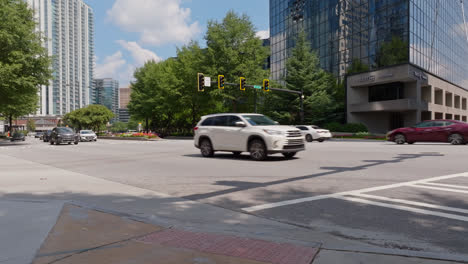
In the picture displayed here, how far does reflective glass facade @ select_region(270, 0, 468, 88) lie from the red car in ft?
79.7

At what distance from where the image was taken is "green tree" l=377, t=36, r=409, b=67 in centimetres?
4162

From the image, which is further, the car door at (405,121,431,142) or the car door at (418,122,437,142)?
the car door at (405,121,431,142)

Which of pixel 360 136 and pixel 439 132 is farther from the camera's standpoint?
pixel 360 136

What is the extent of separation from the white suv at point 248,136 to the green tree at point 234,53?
28.7 m

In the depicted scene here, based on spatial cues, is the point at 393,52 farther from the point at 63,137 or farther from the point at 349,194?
the point at 349,194

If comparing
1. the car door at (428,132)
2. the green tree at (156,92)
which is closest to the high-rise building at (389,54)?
the green tree at (156,92)

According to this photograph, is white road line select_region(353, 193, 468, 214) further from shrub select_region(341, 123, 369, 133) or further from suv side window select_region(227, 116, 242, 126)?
shrub select_region(341, 123, 369, 133)

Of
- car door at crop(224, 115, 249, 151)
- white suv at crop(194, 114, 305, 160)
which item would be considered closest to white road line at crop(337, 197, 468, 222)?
white suv at crop(194, 114, 305, 160)

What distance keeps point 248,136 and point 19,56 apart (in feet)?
87.6

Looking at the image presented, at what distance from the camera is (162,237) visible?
388 centimetres

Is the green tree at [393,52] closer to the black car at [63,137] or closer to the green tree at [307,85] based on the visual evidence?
the green tree at [307,85]

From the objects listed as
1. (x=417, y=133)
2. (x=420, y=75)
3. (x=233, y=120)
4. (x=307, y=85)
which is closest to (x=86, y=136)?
(x=307, y=85)

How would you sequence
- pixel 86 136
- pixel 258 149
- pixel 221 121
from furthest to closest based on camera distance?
pixel 86 136
pixel 221 121
pixel 258 149

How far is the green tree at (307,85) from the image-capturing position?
4066 cm
